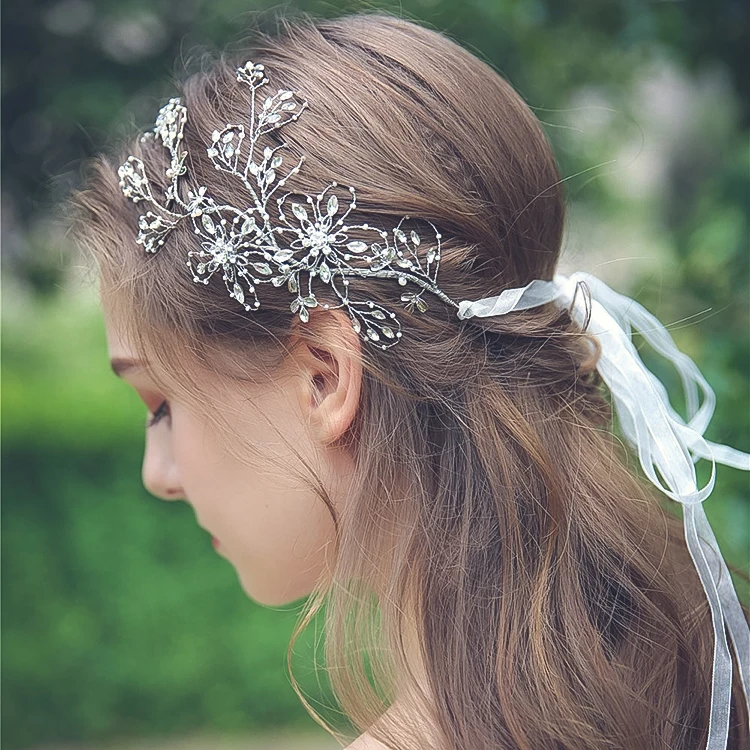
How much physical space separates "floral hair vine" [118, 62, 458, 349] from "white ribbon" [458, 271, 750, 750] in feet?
0.39

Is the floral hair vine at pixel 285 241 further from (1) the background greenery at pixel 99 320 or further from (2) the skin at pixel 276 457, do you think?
(1) the background greenery at pixel 99 320

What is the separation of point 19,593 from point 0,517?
1.26 feet

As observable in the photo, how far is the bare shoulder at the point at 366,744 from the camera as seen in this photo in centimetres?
131

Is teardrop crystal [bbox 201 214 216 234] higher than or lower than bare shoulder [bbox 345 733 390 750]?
higher

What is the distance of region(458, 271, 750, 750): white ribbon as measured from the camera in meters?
1.30

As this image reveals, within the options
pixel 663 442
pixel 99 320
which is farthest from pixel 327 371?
pixel 99 320

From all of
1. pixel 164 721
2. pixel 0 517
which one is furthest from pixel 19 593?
pixel 164 721

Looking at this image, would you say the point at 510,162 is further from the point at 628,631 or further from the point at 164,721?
the point at 164,721

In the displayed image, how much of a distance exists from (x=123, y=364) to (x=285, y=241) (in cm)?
40

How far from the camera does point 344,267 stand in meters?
1.30

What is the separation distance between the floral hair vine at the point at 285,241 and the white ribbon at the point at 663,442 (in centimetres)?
12

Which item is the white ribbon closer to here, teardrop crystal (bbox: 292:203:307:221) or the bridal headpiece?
the bridal headpiece

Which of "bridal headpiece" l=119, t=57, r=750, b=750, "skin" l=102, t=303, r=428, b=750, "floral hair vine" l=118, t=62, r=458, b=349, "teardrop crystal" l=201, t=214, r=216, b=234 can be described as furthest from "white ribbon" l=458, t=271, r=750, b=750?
"teardrop crystal" l=201, t=214, r=216, b=234

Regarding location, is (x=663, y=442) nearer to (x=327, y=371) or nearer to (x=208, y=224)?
(x=327, y=371)
